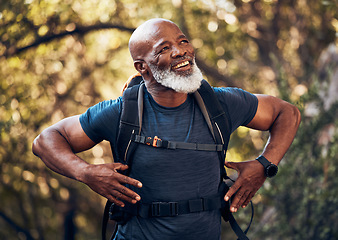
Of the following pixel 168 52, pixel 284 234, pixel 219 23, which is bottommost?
pixel 284 234

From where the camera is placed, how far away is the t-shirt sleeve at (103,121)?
224cm

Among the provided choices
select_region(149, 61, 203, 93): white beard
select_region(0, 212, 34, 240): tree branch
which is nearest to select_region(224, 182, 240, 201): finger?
select_region(149, 61, 203, 93): white beard

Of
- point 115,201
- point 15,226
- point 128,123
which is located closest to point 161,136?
point 128,123

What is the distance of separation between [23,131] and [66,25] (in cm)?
163

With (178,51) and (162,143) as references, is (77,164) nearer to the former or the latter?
(162,143)

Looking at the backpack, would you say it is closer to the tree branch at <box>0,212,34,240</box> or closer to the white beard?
the white beard

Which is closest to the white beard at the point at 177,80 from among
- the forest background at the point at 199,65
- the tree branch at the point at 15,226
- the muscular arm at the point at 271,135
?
the muscular arm at the point at 271,135

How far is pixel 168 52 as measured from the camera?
2.22 m

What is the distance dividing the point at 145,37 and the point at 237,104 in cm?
61

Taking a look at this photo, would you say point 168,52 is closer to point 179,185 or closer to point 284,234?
point 179,185

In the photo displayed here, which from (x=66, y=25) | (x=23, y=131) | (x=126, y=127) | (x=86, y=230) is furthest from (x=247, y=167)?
(x=86, y=230)

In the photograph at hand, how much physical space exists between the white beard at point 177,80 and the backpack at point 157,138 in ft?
0.41

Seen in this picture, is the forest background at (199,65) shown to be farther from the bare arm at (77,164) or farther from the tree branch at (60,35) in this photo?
the bare arm at (77,164)

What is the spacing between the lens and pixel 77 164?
2146mm
